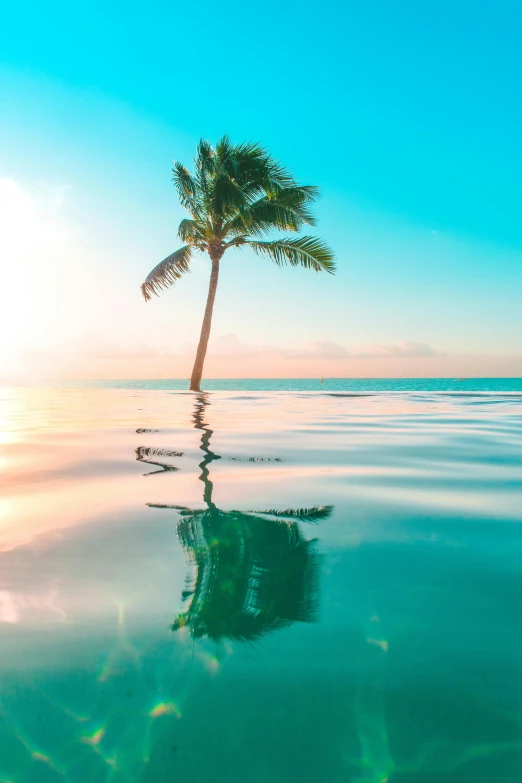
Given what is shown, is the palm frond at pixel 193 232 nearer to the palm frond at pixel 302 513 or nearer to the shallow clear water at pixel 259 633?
the shallow clear water at pixel 259 633

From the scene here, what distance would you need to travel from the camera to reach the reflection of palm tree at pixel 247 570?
0.95 metres

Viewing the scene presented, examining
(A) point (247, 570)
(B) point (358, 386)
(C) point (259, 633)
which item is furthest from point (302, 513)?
(B) point (358, 386)

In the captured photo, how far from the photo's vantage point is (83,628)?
932 mm

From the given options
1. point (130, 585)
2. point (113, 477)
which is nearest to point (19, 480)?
point (113, 477)

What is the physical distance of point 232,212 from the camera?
13.1m

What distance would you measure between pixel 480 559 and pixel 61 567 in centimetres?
110

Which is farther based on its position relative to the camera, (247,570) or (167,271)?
(167,271)

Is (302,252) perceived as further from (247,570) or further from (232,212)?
(247,570)

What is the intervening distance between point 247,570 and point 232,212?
1309cm

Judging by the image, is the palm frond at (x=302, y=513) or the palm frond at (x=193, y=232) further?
the palm frond at (x=193, y=232)

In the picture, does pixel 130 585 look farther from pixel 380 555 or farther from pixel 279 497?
pixel 279 497

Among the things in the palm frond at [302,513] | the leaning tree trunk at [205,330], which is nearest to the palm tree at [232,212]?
the leaning tree trunk at [205,330]

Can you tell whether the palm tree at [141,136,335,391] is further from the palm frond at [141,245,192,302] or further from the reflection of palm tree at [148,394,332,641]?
the reflection of palm tree at [148,394,332,641]

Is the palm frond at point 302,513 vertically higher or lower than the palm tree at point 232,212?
lower
